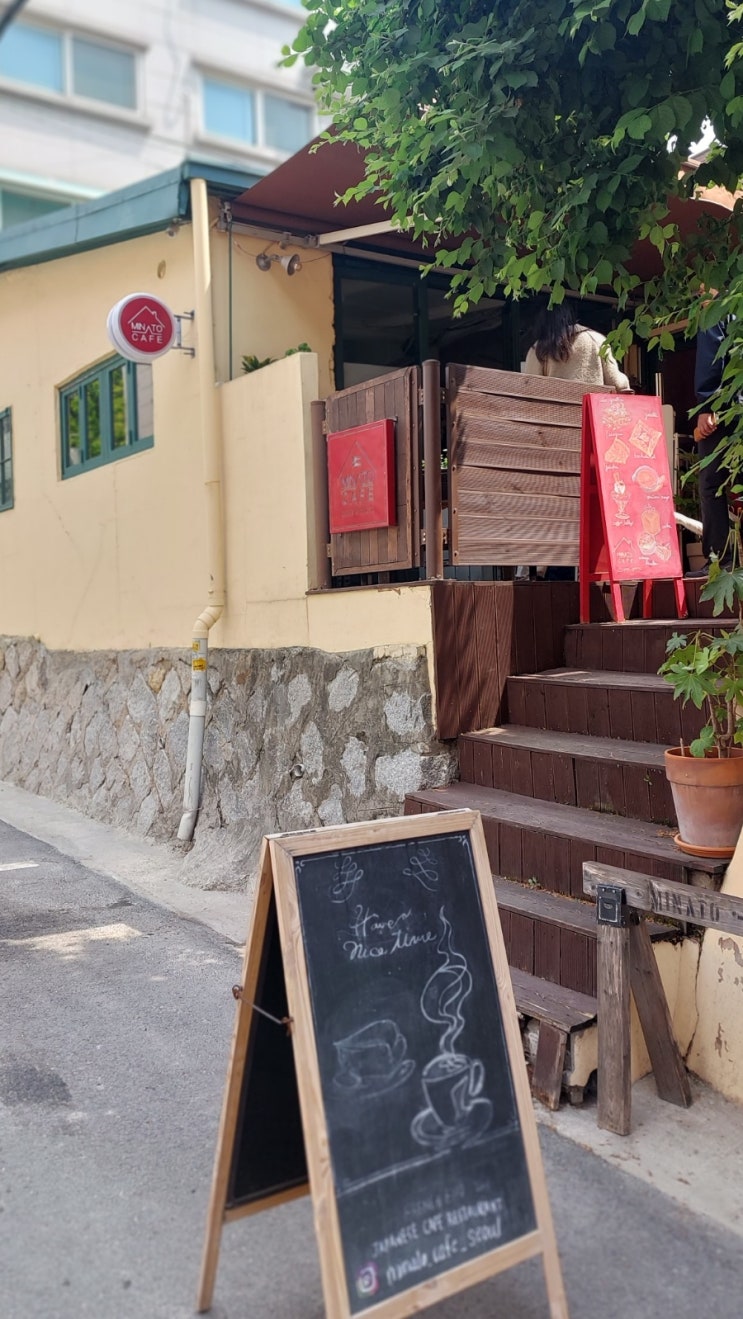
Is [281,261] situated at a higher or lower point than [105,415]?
higher

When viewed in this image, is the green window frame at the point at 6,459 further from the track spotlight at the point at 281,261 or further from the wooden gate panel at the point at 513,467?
the wooden gate panel at the point at 513,467

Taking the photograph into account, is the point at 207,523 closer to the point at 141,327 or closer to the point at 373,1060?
the point at 141,327

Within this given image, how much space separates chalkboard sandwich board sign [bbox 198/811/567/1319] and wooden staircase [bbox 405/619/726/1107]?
1016 mm

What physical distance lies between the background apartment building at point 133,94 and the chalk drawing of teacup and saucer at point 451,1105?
2684 centimetres

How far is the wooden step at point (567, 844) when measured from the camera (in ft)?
12.7

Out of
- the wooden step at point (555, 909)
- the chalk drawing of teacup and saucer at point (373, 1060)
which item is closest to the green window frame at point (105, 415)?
the wooden step at point (555, 909)

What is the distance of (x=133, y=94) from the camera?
2908 centimetres

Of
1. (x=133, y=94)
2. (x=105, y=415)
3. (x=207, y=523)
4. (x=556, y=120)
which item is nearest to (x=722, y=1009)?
(x=556, y=120)

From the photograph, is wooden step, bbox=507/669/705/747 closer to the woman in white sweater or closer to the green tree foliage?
the green tree foliage

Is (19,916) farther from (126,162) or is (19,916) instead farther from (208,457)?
(126,162)

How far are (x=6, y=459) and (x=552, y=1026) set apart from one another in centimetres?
987

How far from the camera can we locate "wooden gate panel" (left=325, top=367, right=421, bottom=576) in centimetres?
564

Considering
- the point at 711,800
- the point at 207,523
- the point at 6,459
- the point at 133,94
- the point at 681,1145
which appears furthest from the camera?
the point at 133,94

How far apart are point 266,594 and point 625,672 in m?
2.52
